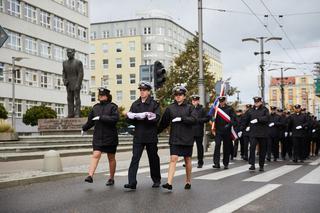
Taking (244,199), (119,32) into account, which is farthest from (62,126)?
(119,32)

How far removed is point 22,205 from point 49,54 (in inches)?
2075

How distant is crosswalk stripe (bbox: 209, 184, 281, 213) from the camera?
6.73 m

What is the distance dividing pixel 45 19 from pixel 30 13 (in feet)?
9.43

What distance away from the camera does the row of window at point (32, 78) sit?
51.0 m

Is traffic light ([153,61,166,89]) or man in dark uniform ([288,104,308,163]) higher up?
traffic light ([153,61,166,89])

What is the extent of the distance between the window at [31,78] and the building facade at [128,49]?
34378mm

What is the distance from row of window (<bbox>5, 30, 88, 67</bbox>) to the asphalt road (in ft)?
143

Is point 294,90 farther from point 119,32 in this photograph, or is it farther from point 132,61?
point 119,32

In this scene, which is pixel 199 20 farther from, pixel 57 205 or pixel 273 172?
pixel 57 205

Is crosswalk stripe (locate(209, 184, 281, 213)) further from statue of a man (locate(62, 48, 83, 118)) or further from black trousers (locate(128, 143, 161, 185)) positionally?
statue of a man (locate(62, 48, 83, 118))

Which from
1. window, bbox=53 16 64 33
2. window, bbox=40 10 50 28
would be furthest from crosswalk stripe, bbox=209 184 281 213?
window, bbox=53 16 64 33

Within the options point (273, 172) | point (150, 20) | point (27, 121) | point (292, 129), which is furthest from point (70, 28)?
point (273, 172)

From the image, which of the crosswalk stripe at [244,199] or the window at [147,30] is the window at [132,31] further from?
the crosswalk stripe at [244,199]

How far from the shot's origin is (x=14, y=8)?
52094 mm
